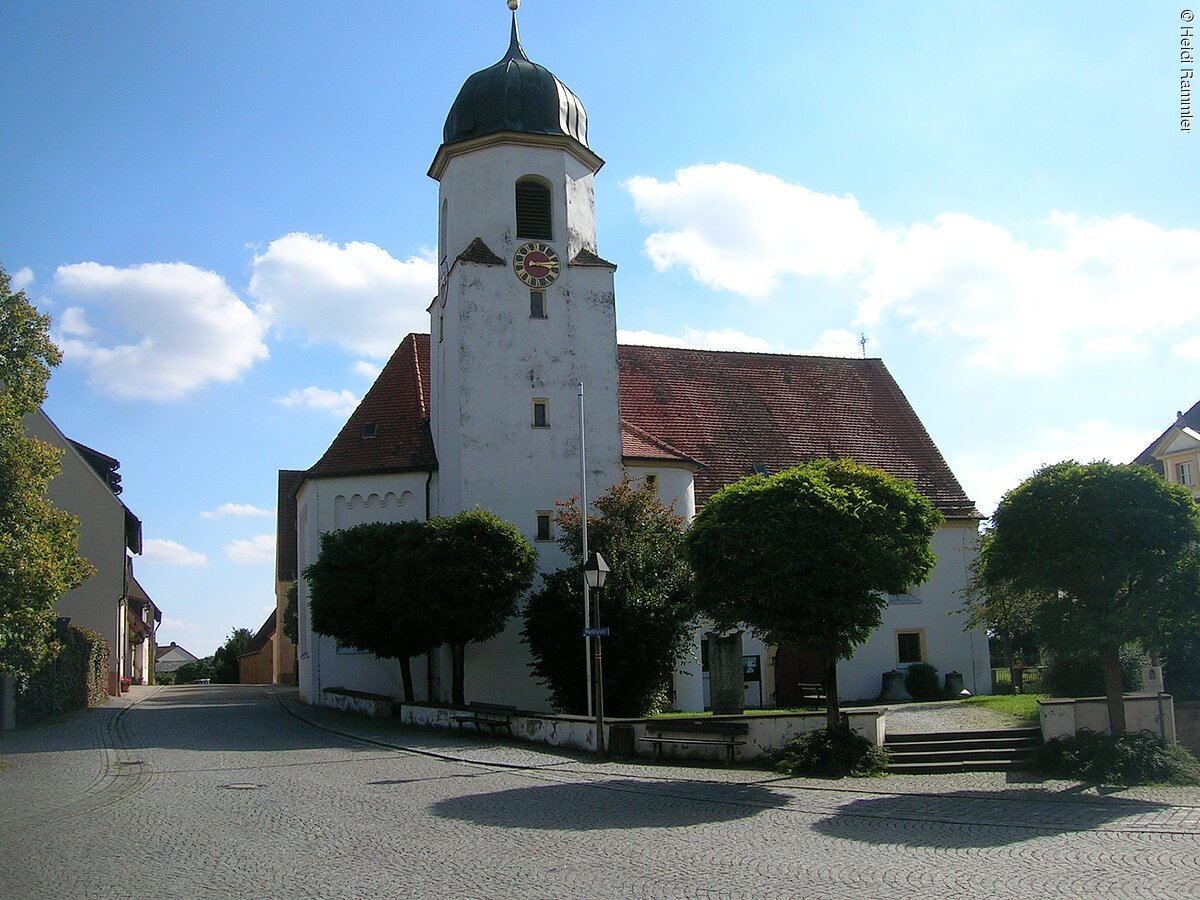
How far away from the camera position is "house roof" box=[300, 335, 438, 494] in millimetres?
35094

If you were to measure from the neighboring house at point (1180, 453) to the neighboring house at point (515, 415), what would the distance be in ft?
61.2

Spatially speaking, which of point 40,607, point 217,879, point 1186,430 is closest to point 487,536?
point 40,607

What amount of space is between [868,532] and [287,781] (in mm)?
9445

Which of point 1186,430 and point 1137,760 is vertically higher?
point 1186,430

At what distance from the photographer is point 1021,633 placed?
780 inches

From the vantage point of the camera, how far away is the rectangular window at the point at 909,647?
38469mm

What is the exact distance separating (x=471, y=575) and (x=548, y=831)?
50.9 ft

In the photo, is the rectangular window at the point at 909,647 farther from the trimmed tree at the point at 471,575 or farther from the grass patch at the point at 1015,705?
the trimmed tree at the point at 471,575

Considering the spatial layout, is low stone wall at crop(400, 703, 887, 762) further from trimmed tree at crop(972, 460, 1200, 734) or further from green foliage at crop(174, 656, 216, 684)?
green foliage at crop(174, 656, 216, 684)

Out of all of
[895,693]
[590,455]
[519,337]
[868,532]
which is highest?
[519,337]

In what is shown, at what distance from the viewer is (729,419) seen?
4116 cm

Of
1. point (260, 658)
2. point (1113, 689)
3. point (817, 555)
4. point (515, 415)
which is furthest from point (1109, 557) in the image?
point (260, 658)

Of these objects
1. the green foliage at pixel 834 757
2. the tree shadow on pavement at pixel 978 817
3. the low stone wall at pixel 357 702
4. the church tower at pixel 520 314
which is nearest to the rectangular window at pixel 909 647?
the church tower at pixel 520 314

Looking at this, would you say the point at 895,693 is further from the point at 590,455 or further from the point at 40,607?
the point at 40,607
